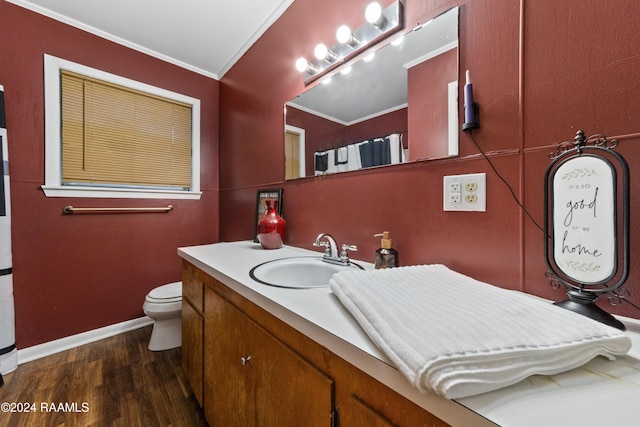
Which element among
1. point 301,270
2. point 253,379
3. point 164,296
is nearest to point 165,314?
point 164,296

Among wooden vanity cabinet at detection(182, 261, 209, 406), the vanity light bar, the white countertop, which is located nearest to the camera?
the white countertop

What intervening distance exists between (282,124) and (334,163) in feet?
1.85

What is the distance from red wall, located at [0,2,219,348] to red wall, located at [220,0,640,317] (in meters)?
1.67

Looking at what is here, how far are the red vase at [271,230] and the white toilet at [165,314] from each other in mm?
775

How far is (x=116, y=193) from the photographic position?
6.21 feet

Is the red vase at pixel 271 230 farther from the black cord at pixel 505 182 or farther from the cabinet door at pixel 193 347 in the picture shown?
the black cord at pixel 505 182

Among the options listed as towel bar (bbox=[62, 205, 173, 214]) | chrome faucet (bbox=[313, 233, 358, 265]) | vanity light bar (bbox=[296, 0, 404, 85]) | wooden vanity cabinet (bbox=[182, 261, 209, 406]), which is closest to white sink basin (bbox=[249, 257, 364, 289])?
chrome faucet (bbox=[313, 233, 358, 265])

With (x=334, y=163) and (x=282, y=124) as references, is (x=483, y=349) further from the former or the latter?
(x=282, y=124)

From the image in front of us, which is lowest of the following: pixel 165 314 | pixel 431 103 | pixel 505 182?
pixel 165 314

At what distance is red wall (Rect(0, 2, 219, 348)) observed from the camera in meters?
1.55

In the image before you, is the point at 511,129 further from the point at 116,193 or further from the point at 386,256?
the point at 116,193

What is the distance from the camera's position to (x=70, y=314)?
1.73 metres

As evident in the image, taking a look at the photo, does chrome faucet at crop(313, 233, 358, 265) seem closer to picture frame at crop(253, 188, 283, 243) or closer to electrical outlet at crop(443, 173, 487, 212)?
electrical outlet at crop(443, 173, 487, 212)

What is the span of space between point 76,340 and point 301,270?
1.81m
